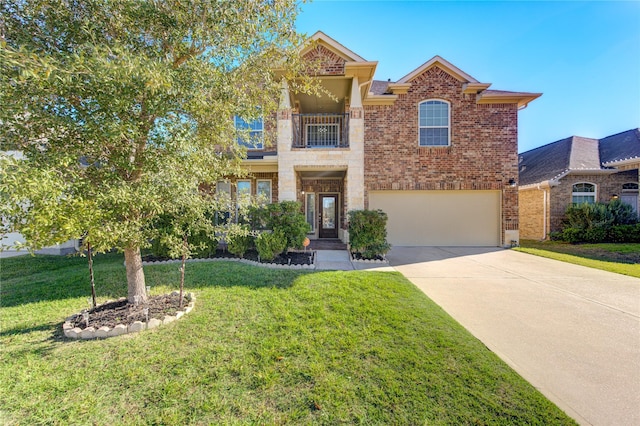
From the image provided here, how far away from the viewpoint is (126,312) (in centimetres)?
385

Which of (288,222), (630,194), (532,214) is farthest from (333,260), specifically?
(630,194)

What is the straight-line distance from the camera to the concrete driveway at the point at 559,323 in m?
2.41

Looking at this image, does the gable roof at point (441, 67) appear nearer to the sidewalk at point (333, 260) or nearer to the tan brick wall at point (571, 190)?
the tan brick wall at point (571, 190)

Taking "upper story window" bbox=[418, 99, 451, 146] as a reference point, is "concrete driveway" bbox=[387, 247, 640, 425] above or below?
below

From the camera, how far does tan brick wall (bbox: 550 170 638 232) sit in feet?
39.5

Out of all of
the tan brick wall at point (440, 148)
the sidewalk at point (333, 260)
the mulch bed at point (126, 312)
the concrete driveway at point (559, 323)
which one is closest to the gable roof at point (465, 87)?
the tan brick wall at point (440, 148)

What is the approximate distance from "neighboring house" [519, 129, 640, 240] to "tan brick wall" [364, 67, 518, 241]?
393cm

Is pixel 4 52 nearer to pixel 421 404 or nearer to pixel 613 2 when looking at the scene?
pixel 421 404

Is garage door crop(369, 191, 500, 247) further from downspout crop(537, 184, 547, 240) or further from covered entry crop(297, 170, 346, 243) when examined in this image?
downspout crop(537, 184, 547, 240)

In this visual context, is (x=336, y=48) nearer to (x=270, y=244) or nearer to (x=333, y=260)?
(x=270, y=244)

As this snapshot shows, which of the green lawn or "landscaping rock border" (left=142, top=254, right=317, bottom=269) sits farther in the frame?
"landscaping rock border" (left=142, top=254, right=317, bottom=269)

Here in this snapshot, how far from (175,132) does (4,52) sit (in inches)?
59.0

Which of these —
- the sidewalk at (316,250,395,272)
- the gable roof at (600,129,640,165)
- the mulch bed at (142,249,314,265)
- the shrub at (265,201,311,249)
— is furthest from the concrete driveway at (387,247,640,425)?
the gable roof at (600,129,640,165)

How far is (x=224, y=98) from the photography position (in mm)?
3873
